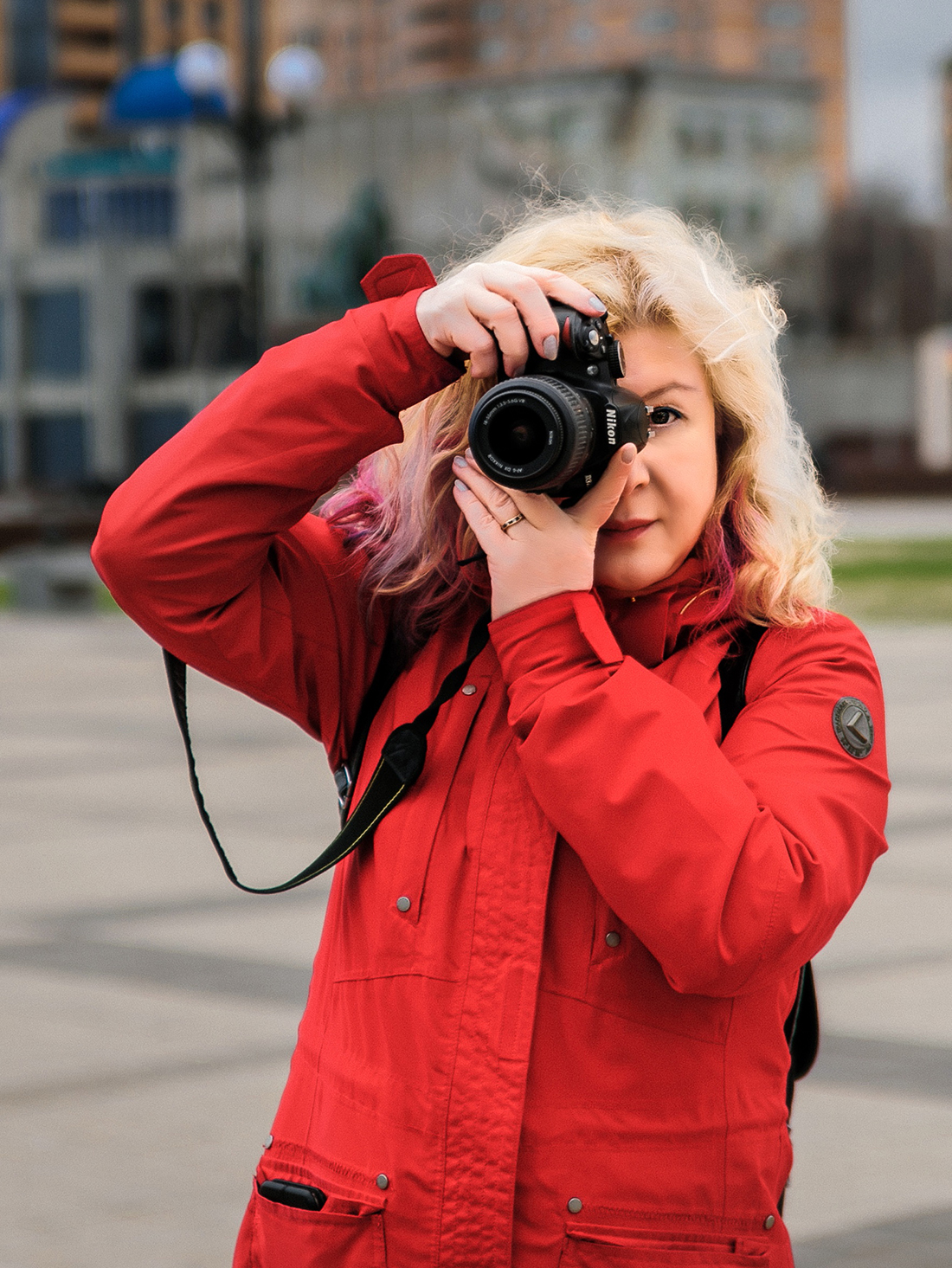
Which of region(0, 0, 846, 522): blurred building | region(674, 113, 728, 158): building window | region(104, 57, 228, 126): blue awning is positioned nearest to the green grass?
region(0, 0, 846, 522): blurred building

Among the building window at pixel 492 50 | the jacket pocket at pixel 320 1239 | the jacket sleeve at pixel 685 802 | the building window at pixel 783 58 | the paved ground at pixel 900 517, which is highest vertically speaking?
the building window at pixel 492 50

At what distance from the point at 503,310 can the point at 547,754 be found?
42 cm

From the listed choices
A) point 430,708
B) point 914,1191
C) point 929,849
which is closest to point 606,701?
point 430,708

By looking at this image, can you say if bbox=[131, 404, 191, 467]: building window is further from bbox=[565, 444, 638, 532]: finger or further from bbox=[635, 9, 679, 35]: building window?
bbox=[635, 9, 679, 35]: building window

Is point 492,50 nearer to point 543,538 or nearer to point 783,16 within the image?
point 783,16

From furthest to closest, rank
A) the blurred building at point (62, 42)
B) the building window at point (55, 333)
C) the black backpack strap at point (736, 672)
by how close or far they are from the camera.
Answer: the blurred building at point (62, 42) → the building window at point (55, 333) → the black backpack strap at point (736, 672)

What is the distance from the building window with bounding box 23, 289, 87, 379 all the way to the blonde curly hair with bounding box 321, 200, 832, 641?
5142 cm

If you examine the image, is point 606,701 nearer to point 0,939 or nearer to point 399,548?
point 399,548

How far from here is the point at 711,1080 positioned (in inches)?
66.6

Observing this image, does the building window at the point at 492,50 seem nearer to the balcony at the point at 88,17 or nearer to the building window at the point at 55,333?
the balcony at the point at 88,17

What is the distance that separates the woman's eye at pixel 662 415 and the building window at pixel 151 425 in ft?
161

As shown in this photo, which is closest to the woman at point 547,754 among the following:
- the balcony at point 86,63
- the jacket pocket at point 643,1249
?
the jacket pocket at point 643,1249

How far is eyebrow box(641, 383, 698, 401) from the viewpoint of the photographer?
1.83 metres

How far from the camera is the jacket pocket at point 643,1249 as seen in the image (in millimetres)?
1632
